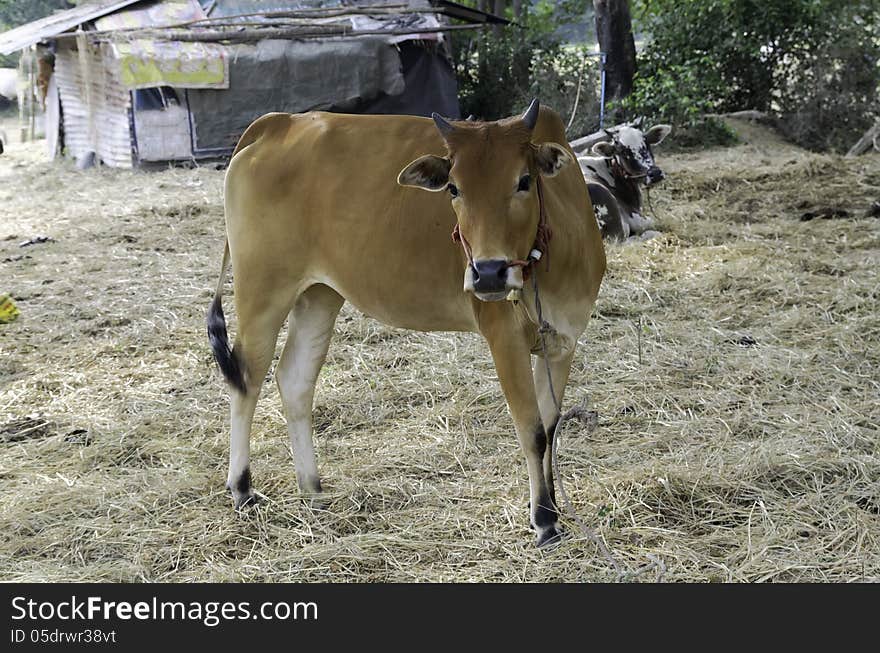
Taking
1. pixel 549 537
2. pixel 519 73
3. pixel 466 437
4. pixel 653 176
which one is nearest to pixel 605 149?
pixel 653 176

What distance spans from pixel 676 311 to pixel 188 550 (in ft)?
12.7

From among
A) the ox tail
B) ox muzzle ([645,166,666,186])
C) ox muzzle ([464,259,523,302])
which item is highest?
ox muzzle ([464,259,523,302])

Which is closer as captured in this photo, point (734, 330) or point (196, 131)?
point (734, 330)

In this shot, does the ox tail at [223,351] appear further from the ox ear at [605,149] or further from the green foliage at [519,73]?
the green foliage at [519,73]

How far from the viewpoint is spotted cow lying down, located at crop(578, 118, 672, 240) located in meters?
8.43

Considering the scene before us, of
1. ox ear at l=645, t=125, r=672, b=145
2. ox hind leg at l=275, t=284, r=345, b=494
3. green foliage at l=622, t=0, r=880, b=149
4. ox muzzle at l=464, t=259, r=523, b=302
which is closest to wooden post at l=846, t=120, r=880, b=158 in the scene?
green foliage at l=622, t=0, r=880, b=149

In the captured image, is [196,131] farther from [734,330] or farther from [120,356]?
[734,330]

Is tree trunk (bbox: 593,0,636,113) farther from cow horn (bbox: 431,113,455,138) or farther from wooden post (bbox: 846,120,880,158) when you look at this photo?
cow horn (bbox: 431,113,455,138)

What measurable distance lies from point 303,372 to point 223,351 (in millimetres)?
352

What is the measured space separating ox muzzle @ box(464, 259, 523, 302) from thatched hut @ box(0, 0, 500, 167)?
38.8 feet

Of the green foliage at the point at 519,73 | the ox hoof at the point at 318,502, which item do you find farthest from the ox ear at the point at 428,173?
the green foliage at the point at 519,73

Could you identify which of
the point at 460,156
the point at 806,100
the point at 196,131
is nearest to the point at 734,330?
the point at 460,156

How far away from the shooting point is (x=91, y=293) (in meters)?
7.58

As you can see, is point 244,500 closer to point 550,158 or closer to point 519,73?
point 550,158
